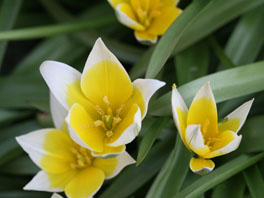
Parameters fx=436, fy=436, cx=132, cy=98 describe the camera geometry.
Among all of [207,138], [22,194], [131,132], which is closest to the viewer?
[131,132]

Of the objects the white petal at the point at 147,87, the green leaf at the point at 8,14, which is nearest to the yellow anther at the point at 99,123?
the white petal at the point at 147,87

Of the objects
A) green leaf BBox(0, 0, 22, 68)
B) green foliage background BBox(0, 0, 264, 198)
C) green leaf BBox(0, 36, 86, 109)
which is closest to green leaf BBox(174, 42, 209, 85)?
green foliage background BBox(0, 0, 264, 198)

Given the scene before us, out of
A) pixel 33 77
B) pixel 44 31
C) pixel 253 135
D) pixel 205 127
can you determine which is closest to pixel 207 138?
pixel 205 127

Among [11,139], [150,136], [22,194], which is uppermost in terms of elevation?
[150,136]

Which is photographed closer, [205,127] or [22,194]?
[205,127]

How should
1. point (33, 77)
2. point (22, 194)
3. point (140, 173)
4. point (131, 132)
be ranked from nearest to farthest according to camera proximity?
point (131, 132)
point (140, 173)
point (22, 194)
point (33, 77)

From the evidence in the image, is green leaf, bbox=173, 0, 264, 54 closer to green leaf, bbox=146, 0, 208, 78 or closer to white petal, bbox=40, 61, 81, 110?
green leaf, bbox=146, 0, 208, 78

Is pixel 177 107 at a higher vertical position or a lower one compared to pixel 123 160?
higher

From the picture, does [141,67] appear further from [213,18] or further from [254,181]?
[254,181]
